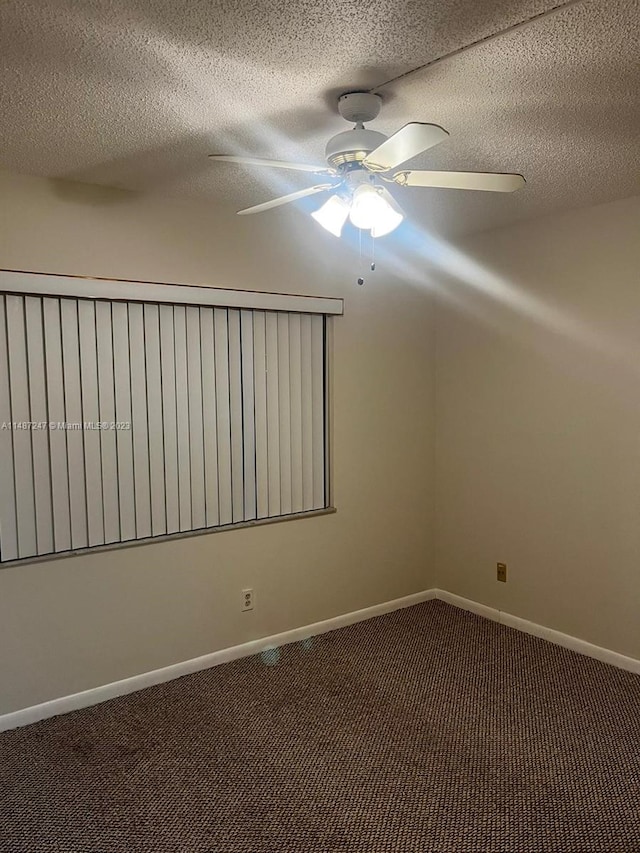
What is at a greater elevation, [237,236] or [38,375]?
[237,236]

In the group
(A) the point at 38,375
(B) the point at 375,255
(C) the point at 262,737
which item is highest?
(B) the point at 375,255

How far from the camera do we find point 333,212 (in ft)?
7.55

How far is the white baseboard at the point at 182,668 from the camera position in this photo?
2.93 meters

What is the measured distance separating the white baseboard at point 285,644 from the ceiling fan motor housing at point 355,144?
2.61 meters

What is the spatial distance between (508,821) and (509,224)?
3.04 m

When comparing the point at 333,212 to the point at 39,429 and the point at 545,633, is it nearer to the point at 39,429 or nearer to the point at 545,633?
the point at 39,429

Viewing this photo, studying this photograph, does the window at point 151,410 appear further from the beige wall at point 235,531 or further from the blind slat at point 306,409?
the beige wall at point 235,531

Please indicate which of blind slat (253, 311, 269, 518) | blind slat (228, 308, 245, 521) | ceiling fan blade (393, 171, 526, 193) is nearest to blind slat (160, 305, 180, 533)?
blind slat (228, 308, 245, 521)

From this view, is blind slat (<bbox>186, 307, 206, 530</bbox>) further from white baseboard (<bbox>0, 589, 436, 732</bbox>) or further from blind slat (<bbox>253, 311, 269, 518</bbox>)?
white baseboard (<bbox>0, 589, 436, 732</bbox>)

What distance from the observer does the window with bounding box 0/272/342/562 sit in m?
2.88

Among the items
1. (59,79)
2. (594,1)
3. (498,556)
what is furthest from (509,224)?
(59,79)

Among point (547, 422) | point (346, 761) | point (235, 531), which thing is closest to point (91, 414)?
point (235, 531)

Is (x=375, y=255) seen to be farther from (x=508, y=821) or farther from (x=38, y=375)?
(x=508, y=821)

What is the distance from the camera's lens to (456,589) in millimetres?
4316
